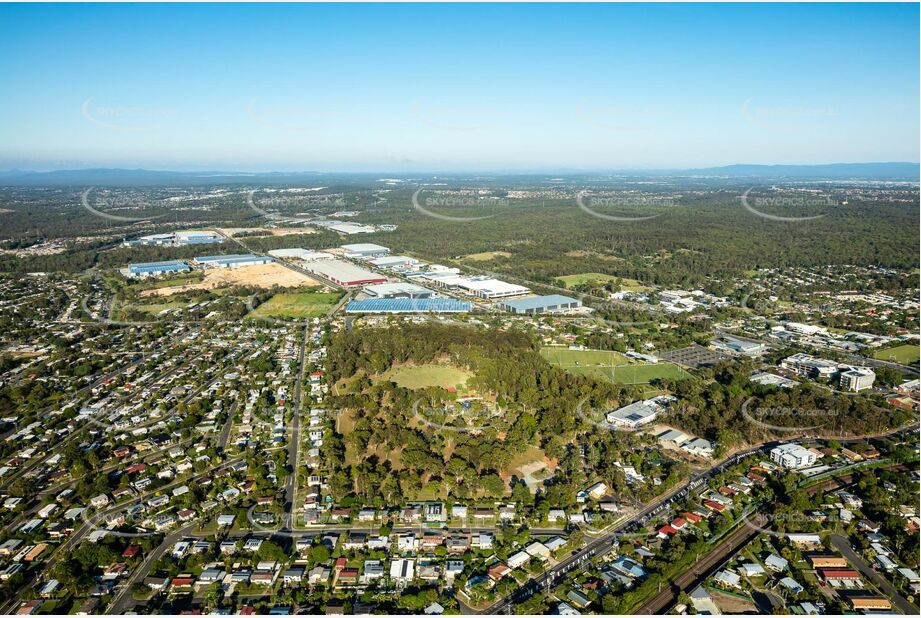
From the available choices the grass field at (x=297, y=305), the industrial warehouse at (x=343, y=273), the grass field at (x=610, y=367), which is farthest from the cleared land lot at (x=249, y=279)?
the grass field at (x=610, y=367)

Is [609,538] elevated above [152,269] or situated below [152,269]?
below

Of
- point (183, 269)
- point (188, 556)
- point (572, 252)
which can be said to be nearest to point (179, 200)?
point (183, 269)

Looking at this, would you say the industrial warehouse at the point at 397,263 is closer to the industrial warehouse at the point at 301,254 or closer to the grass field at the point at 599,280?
the industrial warehouse at the point at 301,254

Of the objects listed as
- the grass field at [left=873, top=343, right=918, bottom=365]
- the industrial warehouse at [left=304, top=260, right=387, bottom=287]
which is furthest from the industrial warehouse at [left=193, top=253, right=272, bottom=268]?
the grass field at [left=873, top=343, right=918, bottom=365]

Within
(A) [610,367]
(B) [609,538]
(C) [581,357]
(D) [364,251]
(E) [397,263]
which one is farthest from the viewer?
(D) [364,251]

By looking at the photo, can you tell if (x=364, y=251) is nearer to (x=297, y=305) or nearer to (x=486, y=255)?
(x=486, y=255)

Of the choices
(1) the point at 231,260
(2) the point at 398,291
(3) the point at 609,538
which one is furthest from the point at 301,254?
(3) the point at 609,538
